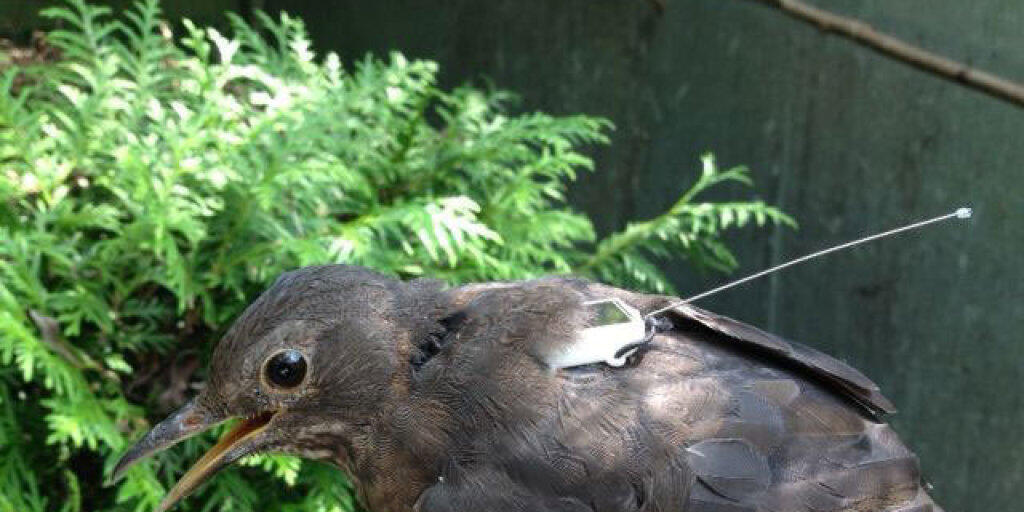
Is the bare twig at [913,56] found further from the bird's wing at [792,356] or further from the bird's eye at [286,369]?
the bird's eye at [286,369]

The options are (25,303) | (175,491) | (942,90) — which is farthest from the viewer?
(942,90)

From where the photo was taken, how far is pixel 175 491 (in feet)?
8.26

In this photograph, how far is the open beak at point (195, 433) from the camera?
97.3 inches

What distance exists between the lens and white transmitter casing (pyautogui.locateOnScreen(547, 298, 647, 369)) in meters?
2.44

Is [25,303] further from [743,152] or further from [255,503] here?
[743,152]

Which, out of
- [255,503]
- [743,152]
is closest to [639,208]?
[743,152]

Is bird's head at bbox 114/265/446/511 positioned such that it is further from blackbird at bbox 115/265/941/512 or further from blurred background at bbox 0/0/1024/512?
blurred background at bbox 0/0/1024/512

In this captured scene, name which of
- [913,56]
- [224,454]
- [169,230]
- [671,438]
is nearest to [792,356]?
[671,438]

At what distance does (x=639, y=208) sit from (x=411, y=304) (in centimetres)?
286

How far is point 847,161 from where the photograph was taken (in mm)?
4621

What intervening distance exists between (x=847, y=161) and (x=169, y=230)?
255 cm

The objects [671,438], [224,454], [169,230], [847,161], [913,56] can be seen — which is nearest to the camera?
[671,438]

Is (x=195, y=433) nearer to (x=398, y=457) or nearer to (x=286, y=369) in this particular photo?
(x=286, y=369)

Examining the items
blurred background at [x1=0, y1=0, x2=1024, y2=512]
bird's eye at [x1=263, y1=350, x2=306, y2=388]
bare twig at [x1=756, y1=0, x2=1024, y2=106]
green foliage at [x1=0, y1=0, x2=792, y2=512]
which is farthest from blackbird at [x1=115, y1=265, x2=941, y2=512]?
blurred background at [x1=0, y1=0, x2=1024, y2=512]
